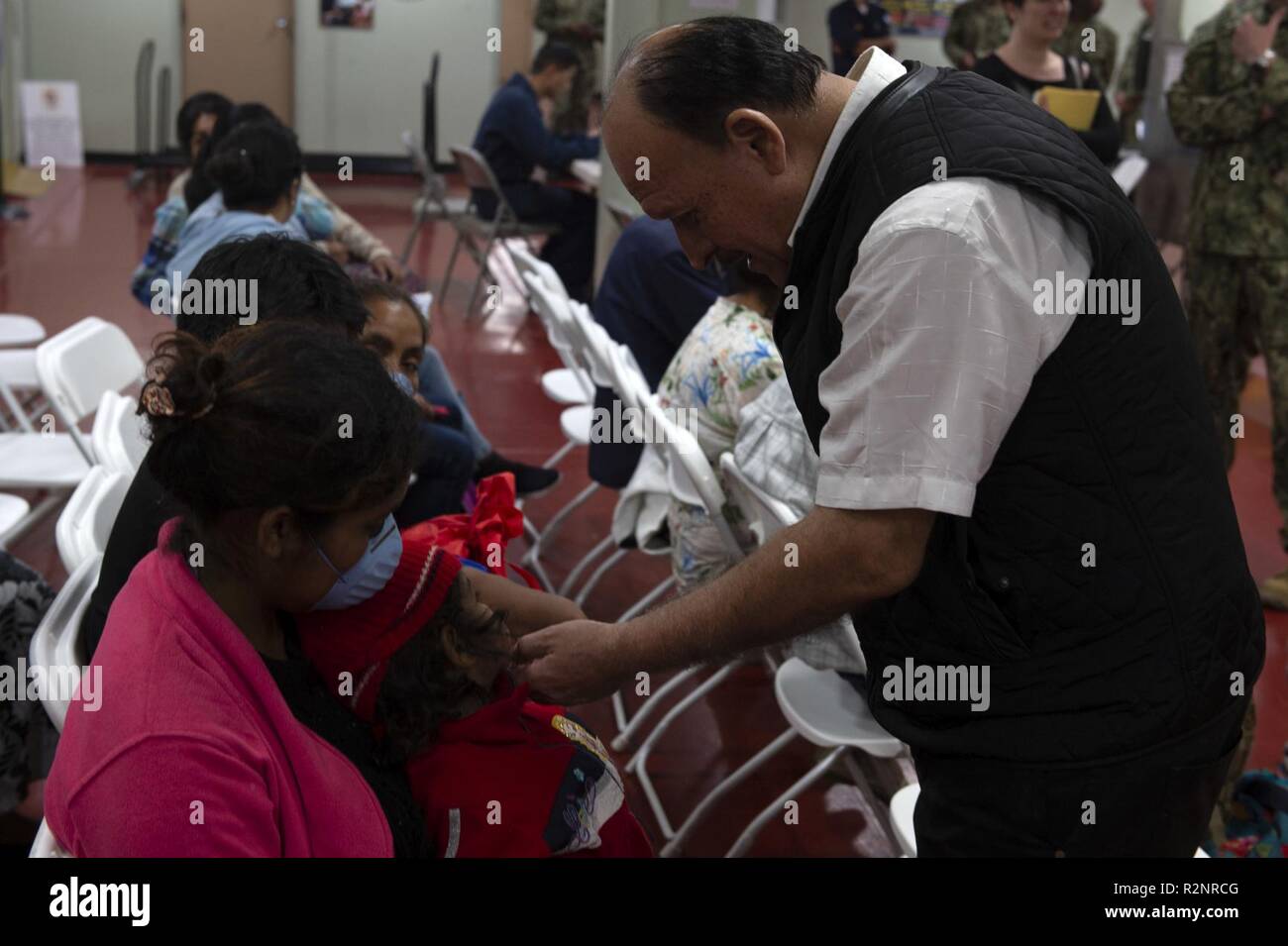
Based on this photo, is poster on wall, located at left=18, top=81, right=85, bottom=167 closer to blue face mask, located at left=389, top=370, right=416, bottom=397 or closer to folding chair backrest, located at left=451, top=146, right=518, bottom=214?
folding chair backrest, located at left=451, top=146, right=518, bottom=214

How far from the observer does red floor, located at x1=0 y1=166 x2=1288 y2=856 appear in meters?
2.87

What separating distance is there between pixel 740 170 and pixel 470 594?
0.56 metres

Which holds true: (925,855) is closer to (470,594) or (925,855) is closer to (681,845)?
(470,594)

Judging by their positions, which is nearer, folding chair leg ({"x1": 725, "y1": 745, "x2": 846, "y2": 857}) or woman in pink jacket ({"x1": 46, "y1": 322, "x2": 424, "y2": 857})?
woman in pink jacket ({"x1": 46, "y1": 322, "x2": 424, "y2": 857})

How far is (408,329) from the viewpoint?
2557 mm

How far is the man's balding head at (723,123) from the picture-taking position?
1.30 meters

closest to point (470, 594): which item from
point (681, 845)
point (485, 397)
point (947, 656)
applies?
point (947, 656)

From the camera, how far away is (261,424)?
1.26 m

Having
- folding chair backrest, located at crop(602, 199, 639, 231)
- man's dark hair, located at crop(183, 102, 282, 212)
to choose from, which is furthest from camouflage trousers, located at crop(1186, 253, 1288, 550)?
man's dark hair, located at crop(183, 102, 282, 212)

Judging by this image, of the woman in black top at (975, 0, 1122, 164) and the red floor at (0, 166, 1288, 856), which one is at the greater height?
the woman in black top at (975, 0, 1122, 164)

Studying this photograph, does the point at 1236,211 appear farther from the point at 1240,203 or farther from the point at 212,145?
the point at 212,145

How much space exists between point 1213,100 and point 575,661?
131 inches

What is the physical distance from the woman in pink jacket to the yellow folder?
3.53m

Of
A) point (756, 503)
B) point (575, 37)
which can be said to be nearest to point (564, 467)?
point (756, 503)
